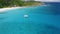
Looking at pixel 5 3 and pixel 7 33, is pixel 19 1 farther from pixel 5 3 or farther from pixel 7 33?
pixel 7 33

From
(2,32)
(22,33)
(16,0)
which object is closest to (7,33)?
(2,32)

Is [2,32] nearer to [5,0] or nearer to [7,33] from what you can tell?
[7,33]

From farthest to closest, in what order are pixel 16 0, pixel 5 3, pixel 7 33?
pixel 16 0 → pixel 5 3 → pixel 7 33

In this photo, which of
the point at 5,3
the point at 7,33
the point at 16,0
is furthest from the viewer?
the point at 16,0

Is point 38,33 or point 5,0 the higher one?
point 38,33

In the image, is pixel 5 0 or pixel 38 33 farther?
pixel 5 0

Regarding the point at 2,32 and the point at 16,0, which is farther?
the point at 16,0

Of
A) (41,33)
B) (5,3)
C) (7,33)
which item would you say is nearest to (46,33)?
(41,33)

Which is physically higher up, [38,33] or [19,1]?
[38,33]
